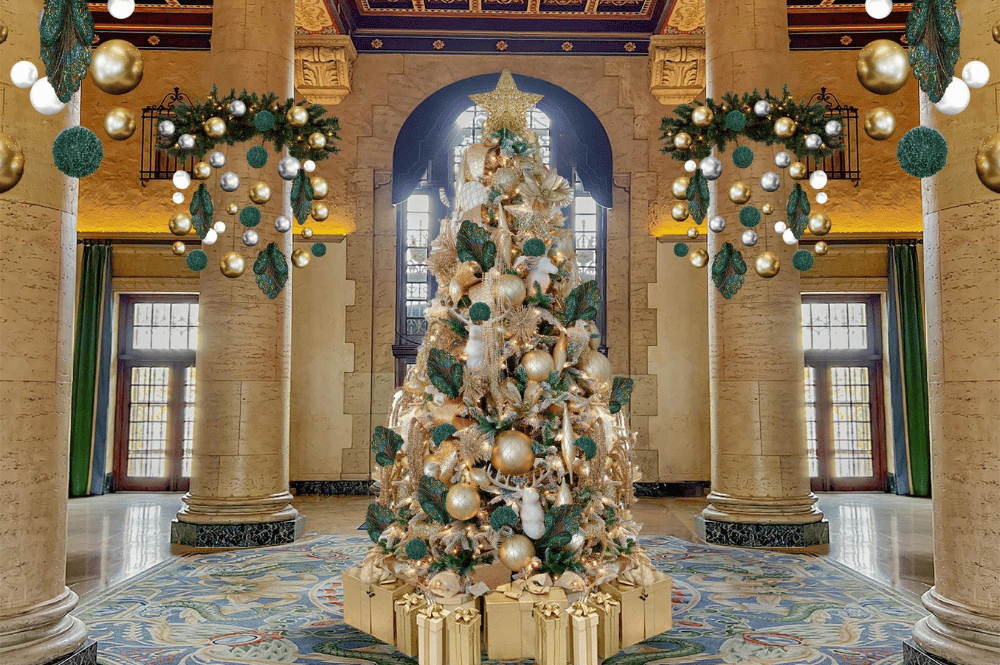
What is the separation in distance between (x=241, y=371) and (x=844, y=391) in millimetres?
8901

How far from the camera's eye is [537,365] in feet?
13.4

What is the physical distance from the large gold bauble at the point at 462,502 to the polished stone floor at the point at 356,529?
10.5ft

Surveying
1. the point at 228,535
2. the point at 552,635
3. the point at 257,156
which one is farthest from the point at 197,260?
the point at 228,535

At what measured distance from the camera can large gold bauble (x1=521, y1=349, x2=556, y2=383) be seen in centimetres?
408

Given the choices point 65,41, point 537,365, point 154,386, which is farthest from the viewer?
point 154,386

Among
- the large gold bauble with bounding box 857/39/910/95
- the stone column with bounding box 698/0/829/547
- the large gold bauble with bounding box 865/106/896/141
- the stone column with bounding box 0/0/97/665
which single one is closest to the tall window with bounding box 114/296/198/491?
the stone column with bounding box 698/0/829/547

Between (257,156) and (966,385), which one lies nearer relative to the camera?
(966,385)

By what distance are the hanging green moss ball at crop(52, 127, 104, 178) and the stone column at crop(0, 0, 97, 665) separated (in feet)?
5.55

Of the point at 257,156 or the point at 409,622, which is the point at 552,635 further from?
the point at 257,156

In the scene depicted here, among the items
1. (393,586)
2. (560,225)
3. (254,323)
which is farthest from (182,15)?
(393,586)

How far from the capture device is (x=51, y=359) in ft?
12.0

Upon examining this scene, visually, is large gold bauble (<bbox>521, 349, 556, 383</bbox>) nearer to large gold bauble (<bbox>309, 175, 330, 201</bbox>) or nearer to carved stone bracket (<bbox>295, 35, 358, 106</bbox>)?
large gold bauble (<bbox>309, 175, 330, 201</bbox>)

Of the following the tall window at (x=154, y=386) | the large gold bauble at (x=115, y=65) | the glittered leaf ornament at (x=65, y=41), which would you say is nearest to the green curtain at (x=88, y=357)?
the tall window at (x=154, y=386)

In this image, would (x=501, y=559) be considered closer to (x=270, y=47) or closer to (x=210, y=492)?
(x=210, y=492)
